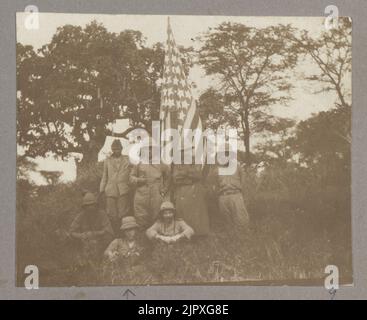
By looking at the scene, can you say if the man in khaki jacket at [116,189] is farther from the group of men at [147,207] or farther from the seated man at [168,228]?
the seated man at [168,228]

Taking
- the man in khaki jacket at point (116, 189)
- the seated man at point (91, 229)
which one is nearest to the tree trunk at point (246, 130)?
the man in khaki jacket at point (116, 189)

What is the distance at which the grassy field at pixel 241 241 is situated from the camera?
4680mm

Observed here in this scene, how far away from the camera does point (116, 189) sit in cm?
471

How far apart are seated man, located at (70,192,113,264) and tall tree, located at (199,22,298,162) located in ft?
4.05

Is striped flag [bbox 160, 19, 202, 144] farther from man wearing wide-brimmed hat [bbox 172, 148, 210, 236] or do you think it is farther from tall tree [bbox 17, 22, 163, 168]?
man wearing wide-brimmed hat [bbox 172, 148, 210, 236]

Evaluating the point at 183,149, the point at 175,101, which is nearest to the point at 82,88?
the point at 175,101

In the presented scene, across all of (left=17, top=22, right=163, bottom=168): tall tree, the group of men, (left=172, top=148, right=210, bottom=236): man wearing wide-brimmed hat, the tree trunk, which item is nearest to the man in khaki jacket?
the group of men

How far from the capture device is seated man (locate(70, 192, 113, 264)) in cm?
467

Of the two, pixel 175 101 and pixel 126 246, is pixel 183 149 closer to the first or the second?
pixel 175 101

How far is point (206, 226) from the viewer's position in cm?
473

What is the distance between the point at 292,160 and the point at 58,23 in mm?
2102

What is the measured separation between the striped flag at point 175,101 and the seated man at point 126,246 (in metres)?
0.78

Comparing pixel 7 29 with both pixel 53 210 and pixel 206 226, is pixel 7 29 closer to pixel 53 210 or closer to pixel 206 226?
pixel 53 210
